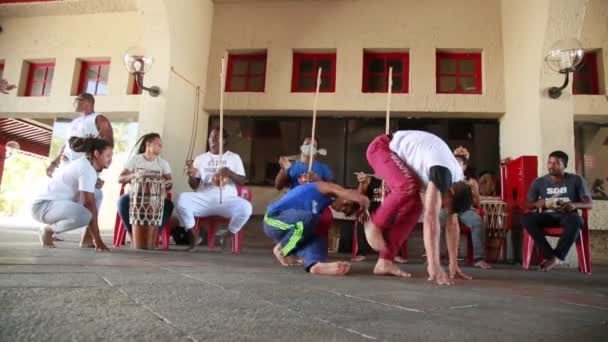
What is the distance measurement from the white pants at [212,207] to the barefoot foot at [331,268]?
72.8 inches

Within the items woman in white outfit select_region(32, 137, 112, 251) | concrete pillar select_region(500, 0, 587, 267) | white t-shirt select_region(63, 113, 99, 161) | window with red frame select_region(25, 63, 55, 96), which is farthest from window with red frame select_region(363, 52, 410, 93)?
window with red frame select_region(25, 63, 55, 96)

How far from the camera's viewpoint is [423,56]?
5.94 metres

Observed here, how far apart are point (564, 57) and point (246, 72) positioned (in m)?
4.18

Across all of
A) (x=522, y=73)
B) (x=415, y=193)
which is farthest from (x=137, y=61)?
(x=522, y=73)

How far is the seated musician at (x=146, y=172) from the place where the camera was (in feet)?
12.8

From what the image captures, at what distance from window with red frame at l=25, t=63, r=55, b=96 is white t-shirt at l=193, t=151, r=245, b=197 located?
430 centimetres

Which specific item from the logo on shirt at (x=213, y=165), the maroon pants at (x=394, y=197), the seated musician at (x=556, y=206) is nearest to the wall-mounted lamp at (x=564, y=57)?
the seated musician at (x=556, y=206)

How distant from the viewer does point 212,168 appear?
4.55m

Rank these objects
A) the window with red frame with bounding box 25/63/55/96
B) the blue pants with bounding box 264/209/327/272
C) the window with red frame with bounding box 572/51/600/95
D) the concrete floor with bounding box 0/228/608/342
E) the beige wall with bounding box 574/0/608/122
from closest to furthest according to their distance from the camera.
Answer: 1. the concrete floor with bounding box 0/228/608/342
2. the blue pants with bounding box 264/209/327/272
3. the beige wall with bounding box 574/0/608/122
4. the window with red frame with bounding box 572/51/600/95
5. the window with red frame with bounding box 25/63/55/96

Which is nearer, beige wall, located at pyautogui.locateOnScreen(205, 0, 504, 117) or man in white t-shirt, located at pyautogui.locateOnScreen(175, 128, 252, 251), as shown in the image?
man in white t-shirt, located at pyautogui.locateOnScreen(175, 128, 252, 251)

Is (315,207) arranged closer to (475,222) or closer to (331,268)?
(331,268)

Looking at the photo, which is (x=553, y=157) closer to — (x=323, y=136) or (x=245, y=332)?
(x=323, y=136)

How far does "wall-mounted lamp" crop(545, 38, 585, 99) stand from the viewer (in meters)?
4.47

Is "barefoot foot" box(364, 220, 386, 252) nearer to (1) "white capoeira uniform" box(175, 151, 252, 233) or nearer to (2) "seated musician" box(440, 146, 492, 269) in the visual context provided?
(2) "seated musician" box(440, 146, 492, 269)
